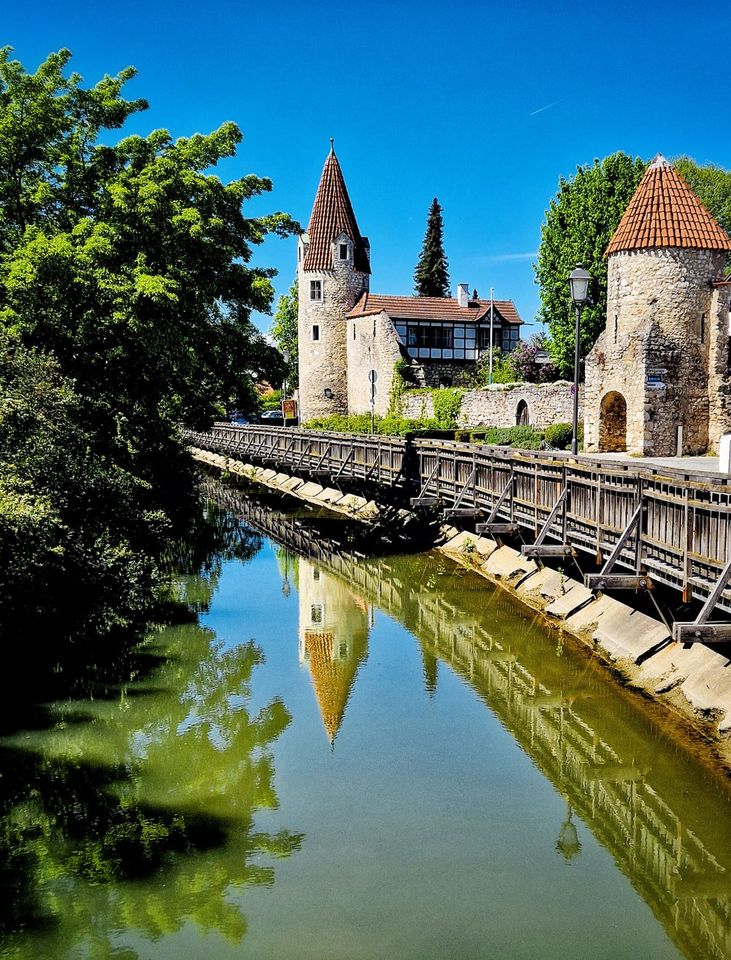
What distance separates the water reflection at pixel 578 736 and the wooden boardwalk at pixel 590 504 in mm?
1438

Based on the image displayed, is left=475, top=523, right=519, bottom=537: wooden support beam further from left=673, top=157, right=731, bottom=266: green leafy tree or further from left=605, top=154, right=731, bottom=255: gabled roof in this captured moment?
left=673, top=157, right=731, bottom=266: green leafy tree

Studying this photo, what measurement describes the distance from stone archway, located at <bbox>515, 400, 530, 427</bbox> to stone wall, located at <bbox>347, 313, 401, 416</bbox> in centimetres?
1369

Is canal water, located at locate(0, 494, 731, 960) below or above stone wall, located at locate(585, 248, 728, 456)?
below

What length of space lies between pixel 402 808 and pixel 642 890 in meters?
2.34

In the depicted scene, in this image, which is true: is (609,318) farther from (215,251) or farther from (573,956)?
(573,956)

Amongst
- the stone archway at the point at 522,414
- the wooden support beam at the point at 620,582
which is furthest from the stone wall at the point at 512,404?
the wooden support beam at the point at 620,582

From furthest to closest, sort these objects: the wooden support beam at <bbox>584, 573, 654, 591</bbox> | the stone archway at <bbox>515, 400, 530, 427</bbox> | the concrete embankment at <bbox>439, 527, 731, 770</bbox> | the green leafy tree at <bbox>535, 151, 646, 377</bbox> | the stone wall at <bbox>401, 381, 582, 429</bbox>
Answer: the green leafy tree at <bbox>535, 151, 646, 377</bbox>, the stone archway at <bbox>515, 400, 530, 427</bbox>, the stone wall at <bbox>401, 381, 582, 429</bbox>, the wooden support beam at <bbox>584, 573, 654, 591</bbox>, the concrete embankment at <bbox>439, 527, 731, 770</bbox>

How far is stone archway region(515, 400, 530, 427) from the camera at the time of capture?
3962 cm

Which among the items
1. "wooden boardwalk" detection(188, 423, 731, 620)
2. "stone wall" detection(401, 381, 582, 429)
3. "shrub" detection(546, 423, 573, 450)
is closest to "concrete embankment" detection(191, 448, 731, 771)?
"wooden boardwalk" detection(188, 423, 731, 620)

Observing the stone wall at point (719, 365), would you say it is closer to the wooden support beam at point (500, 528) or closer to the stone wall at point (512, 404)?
the stone wall at point (512, 404)

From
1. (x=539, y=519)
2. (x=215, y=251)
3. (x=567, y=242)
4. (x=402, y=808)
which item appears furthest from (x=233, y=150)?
(x=567, y=242)

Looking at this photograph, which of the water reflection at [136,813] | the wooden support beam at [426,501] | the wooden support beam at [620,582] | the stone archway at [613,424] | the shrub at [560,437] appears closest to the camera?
the water reflection at [136,813]

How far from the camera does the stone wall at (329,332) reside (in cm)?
5888

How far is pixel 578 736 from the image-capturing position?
10.5 m
